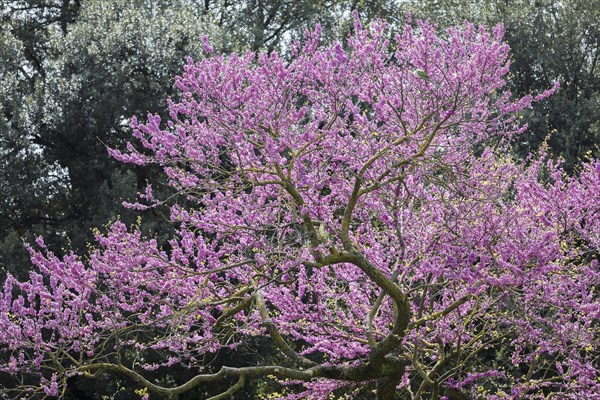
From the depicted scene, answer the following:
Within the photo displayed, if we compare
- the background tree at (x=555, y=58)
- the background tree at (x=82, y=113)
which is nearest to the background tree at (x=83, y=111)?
the background tree at (x=82, y=113)

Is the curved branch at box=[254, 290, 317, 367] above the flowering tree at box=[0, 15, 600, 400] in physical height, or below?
below

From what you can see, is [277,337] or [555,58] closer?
[277,337]

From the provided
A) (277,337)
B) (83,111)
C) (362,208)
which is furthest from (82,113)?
(277,337)

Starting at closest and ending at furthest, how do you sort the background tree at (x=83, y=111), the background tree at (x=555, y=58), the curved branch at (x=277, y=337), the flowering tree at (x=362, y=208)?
the flowering tree at (x=362, y=208) → the curved branch at (x=277, y=337) → the background tree at (x=83, y=111) → the background tree at (x=555, y=58)

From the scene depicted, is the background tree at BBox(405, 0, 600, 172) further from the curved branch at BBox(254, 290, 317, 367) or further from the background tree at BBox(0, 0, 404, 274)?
the curved branch at BBox(254, 290, 317, 367)

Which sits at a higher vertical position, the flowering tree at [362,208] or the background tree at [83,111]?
the background tree at [83,111]

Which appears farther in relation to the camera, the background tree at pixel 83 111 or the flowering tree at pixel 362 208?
the background tree at pixel 83 111

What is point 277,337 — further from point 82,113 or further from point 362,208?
point 82,113

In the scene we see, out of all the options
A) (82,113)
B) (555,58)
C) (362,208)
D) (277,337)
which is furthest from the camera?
(555,58)

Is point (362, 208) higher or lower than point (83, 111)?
lower

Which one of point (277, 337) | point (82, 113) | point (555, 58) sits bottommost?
point (277, 337)

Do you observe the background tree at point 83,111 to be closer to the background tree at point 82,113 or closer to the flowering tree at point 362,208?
the background tree at point 82,113

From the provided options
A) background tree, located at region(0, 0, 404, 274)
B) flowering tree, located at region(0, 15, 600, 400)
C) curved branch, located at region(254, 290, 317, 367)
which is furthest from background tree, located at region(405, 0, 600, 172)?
curved branch, located at region(254, 290, 317, 367)

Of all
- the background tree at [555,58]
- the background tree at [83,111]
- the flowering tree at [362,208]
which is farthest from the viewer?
the background tree at [555,58]
